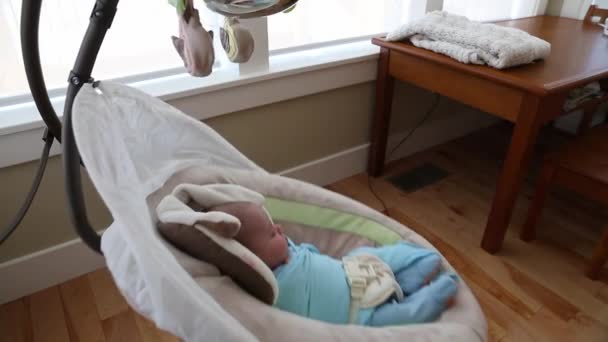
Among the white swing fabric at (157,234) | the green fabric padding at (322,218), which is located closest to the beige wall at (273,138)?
the white swing fabric at (157,234)

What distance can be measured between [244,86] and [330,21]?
1.69 feet

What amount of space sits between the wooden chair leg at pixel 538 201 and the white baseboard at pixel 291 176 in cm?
75

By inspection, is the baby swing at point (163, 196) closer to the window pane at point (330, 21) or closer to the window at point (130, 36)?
the window at point (130, 36)

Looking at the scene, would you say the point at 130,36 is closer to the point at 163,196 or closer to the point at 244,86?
the point at 244,86

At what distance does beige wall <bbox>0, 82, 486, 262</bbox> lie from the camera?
4.28 feet

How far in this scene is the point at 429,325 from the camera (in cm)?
78

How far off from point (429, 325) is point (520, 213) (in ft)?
4.13

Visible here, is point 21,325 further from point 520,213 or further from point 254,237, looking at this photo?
point 520,213

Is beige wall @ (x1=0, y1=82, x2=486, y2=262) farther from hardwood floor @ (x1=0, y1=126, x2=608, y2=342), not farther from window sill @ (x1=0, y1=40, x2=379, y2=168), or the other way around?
hardwood floor @ (x1=0, y1=126, x2=608, y2=342)

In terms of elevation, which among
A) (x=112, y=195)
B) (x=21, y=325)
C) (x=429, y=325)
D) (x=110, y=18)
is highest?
(x=110, y=18)

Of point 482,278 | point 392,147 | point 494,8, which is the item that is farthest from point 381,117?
point 494,8

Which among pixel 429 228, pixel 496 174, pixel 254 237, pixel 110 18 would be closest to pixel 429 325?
pixel 254 237

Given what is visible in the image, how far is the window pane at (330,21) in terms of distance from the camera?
64.9 inches

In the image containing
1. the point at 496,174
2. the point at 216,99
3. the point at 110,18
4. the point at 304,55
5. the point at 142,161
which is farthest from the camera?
the point at 496,174
